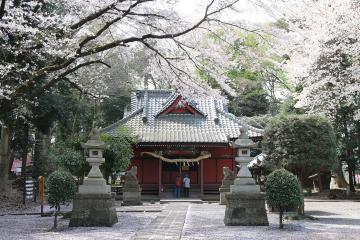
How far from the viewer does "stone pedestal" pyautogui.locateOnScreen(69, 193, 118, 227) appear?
12.0 m

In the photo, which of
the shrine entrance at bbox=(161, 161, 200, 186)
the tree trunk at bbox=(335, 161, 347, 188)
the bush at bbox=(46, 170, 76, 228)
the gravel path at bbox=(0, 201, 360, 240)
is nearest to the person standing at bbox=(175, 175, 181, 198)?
the shrine entrance at bbox=(161, 161, 200, 186)

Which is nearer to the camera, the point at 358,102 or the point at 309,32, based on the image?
the point at 309,32

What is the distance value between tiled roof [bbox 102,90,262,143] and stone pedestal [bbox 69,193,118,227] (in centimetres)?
1147

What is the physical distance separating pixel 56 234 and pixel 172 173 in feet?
50.3

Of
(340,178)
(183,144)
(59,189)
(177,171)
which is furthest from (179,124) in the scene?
(59,189)

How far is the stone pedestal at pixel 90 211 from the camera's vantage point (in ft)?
39.4

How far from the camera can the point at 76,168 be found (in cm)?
1557

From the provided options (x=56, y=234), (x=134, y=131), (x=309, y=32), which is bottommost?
(x=56, y=234)

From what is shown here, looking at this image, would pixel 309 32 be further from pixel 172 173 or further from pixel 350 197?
pixel 350 197

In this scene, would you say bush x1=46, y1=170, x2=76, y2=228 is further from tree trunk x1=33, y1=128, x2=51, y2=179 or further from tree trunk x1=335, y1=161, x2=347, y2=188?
tree trunk x1=335, y1=161, x2=347, y2=188

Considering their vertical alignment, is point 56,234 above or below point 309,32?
below

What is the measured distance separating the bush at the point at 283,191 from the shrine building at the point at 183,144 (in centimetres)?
1194

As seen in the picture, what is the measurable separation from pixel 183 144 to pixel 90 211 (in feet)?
39.9

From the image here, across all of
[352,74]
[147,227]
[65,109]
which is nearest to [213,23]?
[147,227]
